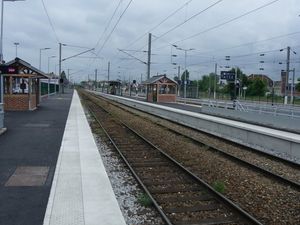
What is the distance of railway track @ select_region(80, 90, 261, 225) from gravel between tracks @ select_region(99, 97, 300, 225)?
34 cm

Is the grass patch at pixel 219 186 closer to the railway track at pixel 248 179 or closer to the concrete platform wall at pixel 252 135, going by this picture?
the railway track at pixel 248 179

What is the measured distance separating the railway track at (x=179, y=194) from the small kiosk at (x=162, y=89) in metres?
43.6

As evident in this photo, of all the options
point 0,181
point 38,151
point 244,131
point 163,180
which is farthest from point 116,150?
point 244,131

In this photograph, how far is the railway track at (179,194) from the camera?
642 cm

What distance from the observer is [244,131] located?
57.3ft

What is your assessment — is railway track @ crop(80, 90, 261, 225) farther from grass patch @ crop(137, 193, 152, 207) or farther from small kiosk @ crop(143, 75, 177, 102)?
small kiosk @ crop(143, 75, 177, 102)

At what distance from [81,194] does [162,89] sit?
5026 centimetres

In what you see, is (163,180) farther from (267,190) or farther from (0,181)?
(0,181)

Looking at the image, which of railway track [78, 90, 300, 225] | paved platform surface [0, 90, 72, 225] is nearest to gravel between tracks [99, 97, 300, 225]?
railway track [78, 90, 300, 225]

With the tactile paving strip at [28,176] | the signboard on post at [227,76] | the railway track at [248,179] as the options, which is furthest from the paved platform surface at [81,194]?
the signboard on post at [227,76]

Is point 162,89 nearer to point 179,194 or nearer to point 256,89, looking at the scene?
point 256,89

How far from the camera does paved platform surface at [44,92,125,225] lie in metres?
6.09

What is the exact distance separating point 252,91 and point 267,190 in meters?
75.7

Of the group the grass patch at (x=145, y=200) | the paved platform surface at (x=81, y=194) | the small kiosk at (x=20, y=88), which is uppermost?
the small kiosk at (x=20, y=88)
